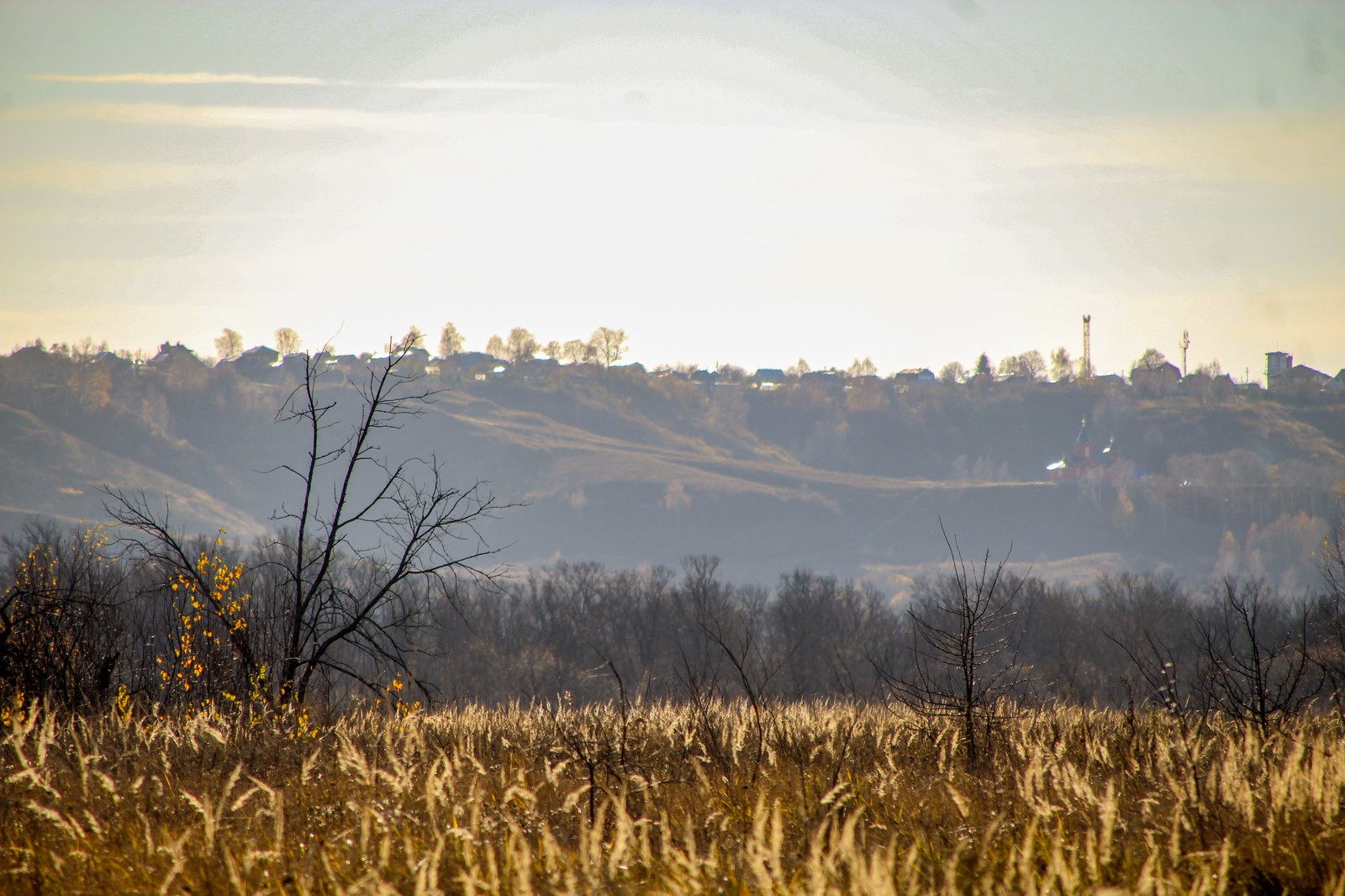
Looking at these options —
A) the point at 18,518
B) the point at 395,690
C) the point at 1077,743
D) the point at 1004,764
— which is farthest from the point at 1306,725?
the point at 18,518

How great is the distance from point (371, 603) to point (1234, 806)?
9.76 m

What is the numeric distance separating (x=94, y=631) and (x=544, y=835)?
12242mm

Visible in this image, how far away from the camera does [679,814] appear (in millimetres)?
6328

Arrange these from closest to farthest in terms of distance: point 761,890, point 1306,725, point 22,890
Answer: point 761,890 → point 22,890 → point 1306,725

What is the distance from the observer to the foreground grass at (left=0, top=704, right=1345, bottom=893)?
4680mm

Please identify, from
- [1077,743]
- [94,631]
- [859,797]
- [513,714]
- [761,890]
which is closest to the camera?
[761,890]

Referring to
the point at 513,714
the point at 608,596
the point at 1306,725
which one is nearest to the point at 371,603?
the point at 513,714

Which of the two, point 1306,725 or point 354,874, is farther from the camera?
point 1306,725

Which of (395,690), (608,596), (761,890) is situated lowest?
(608,596)

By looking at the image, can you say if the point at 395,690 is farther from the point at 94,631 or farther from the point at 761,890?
the point at 761,890

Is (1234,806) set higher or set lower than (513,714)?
higher

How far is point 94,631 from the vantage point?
1463 centimetres

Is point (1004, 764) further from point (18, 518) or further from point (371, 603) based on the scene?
point (18, 518)

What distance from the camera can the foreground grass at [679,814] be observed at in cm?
468
